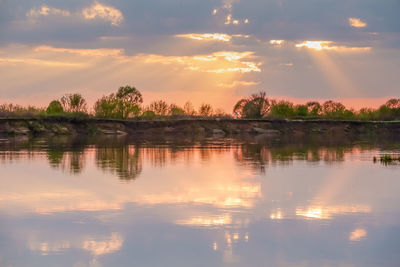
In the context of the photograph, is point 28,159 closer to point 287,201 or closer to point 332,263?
point 287,201

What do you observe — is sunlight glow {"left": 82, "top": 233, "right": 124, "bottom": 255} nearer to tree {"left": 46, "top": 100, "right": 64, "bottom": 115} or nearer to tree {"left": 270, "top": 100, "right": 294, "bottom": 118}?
tree {"left": 46, "top": 100, "right": 64, "bottom": 115}

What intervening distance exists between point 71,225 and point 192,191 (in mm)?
6817

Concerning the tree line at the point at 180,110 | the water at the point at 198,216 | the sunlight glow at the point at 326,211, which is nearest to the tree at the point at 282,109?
the tree line at the point at 180,110

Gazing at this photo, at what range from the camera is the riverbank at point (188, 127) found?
7844 centimetres

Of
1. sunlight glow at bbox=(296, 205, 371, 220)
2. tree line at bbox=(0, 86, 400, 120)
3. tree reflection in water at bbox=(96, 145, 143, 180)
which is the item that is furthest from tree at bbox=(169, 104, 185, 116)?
sunlight glow at bbox=(296, 205, 371, 220)

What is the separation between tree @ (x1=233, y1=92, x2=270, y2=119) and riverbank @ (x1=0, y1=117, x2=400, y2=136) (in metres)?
13.7

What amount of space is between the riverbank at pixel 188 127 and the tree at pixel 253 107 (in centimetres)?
1373

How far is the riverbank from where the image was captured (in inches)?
3088

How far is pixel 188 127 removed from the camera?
297 ft

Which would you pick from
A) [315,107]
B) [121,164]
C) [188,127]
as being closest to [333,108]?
[315,107]

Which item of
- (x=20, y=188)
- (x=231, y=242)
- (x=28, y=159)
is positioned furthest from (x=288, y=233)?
(x=28, y=159)

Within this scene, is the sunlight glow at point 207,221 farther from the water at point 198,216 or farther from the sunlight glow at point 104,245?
the sunlight glow at point 104,245

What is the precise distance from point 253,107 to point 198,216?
3774 inches

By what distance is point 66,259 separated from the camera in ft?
40.1
